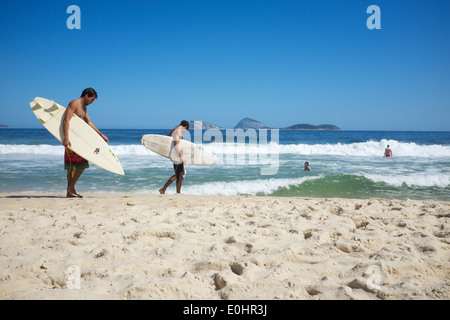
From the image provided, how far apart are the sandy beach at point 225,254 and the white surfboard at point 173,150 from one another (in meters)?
2.46

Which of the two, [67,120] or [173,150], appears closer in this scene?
[67,120]

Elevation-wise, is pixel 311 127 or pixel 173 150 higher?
pixel 311 127

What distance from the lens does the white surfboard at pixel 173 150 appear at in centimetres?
608

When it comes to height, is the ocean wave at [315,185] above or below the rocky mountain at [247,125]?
below

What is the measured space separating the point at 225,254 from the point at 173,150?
3.78 metres

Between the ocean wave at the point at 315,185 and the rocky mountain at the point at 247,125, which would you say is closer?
the ocean wave at the point at 315,185

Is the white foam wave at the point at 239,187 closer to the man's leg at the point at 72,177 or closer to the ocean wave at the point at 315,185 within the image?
the ocean wave at the point at 315,185

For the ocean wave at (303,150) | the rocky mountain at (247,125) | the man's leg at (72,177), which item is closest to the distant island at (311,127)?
the rocky mountain at (247,125)

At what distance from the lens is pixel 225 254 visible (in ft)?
7.97

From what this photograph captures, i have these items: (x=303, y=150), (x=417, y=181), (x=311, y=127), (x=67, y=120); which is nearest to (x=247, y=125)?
(x=311, y=127)

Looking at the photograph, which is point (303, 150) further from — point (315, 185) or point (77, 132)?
point (77, 132)

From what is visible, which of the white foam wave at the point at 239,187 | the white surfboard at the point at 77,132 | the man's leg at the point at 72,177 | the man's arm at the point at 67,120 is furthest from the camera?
the white foam wave at the point at 239,187

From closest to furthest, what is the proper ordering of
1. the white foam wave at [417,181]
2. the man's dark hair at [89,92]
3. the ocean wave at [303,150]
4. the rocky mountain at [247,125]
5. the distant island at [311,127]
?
the man's dark hair at [89,92], the white foam wave at [417,181], the ocean wave at [303,150], the rocky mountain at [247,125], the distant island at [311,127]

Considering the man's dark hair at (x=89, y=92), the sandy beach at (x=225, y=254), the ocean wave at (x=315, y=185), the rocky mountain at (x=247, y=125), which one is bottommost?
the ocean wave at (x=315, y=185)
